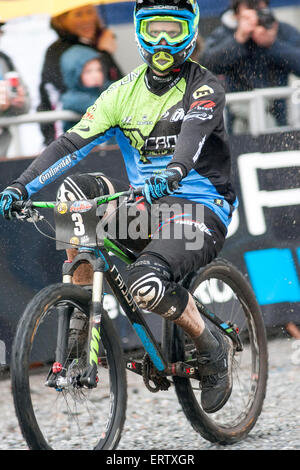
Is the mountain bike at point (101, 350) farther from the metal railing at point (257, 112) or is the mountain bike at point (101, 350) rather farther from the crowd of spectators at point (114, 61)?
the crowd of spectators at point (114, 61)

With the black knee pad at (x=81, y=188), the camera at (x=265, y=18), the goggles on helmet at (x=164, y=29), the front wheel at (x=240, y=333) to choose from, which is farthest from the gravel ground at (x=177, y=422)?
the camera at (x=265, y=18)

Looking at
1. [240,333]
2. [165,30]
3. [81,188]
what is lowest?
[240,333]

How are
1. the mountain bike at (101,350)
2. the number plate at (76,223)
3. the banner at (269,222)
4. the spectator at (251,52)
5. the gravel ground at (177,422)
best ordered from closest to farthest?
the mountain bike at (101,350) < the number plate at (76,223) < the gravel ground at (177,422) < the banner at (269,222) < the spectator at (251,52)

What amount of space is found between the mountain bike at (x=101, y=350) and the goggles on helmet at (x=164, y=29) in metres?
0.93

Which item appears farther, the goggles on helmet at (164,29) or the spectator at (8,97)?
the spectator at (8,97)

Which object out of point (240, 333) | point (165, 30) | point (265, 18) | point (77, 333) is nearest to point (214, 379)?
point (240, 333)

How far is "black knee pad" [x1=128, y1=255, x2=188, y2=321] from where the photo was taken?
14.3 feet

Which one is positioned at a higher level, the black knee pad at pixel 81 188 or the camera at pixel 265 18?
the camera at pixel 265 18

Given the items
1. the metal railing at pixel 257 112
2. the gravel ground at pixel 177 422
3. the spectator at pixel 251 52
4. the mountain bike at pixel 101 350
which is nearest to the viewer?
the mountain bike at pixel 101 350

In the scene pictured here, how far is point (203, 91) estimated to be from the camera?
185 inches

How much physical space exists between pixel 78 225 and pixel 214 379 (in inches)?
Result: 48.7

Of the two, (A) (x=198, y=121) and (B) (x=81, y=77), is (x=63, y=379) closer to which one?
(A) (x=198, y=121)

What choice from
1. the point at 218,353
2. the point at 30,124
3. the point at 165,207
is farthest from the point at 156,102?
the point at 30,124

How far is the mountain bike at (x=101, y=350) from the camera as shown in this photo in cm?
414
